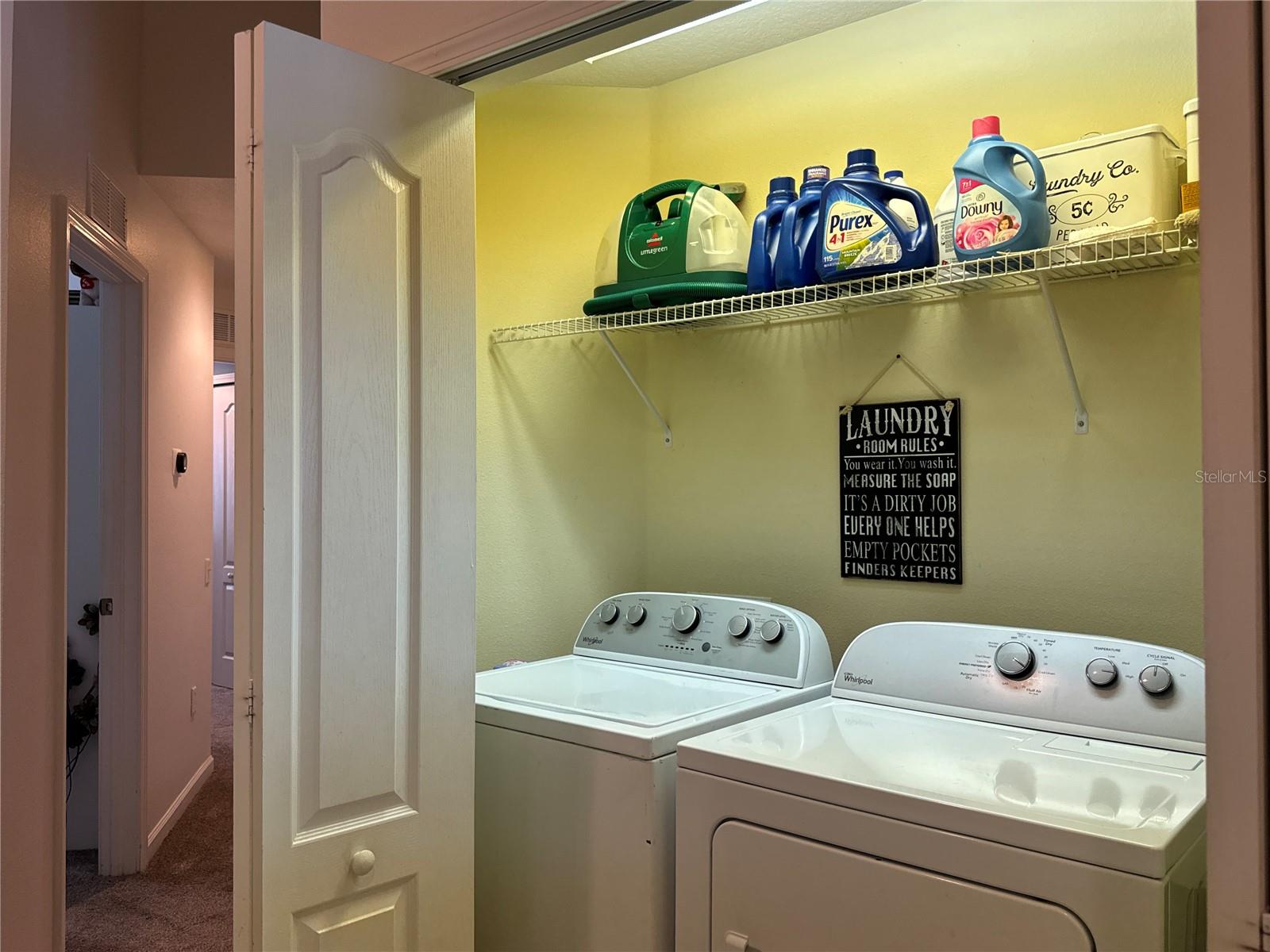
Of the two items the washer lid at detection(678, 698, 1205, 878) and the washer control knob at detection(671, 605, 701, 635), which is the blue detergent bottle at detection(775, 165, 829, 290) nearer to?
the washer control knob at detection(671, 605, 701, 635)

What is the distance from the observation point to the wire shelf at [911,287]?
172cm

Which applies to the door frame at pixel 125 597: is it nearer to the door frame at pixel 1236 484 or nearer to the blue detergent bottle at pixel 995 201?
the blue detergent bottle at pixel 995 201

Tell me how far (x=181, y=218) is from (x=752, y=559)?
9.43ft

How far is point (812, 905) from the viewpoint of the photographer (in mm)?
1385

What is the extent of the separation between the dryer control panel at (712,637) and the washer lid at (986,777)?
0.84 ft

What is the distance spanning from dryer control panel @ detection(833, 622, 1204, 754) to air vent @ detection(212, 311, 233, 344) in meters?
4.63

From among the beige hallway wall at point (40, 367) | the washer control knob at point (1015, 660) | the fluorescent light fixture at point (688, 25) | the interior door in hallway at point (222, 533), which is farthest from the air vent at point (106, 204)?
the interior door in hallway at point (222, 533)

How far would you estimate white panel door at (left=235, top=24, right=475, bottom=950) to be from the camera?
141 cm

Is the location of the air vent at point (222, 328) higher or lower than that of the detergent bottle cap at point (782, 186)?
higher

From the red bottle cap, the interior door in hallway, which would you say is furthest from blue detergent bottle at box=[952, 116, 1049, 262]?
the interior door in hallway

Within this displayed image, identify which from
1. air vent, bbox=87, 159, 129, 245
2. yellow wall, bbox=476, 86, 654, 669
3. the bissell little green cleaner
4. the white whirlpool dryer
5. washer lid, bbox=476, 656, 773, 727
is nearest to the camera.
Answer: the white whirlpool dryer

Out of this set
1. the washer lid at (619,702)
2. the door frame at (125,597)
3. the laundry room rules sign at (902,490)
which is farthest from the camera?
the door frame at (125,597)

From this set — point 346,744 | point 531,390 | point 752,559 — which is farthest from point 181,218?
point 346,744

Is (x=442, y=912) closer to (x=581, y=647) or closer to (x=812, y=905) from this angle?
(x=812, y=905)
